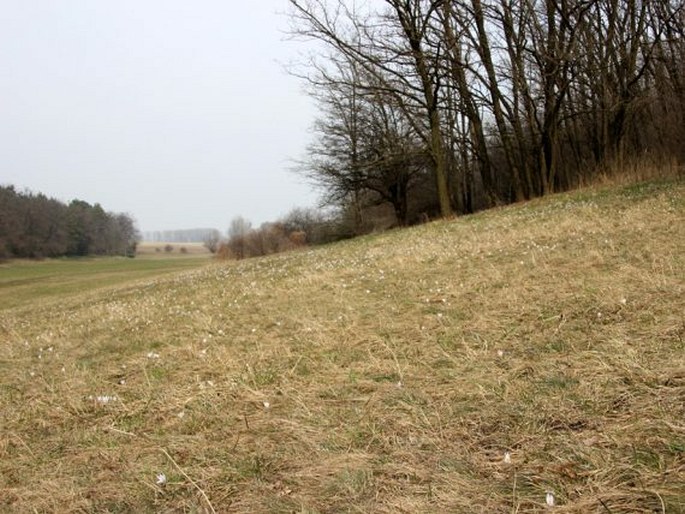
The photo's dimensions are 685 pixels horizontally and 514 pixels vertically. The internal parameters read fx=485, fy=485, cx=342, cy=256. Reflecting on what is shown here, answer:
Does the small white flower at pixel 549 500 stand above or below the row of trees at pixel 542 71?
below

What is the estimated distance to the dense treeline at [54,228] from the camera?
9294 cm

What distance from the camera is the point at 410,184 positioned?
3703 centimetres

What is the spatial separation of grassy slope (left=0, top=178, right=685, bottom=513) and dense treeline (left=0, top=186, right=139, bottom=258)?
335ft

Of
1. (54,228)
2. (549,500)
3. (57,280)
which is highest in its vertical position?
(54,228)

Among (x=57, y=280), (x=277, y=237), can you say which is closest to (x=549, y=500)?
(x=277, y=237)

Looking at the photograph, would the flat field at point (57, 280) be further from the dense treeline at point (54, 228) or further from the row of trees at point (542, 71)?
the row of trees at point (542, 71)

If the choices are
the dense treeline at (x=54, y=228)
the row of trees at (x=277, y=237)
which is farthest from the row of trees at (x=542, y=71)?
the dense treeline at (x=54, y=228)

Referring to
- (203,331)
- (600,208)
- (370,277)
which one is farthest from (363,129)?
(203,331)

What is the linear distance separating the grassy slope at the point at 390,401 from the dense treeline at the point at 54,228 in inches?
4026

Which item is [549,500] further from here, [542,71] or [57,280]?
[57,280]

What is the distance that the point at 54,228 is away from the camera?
103875 mm

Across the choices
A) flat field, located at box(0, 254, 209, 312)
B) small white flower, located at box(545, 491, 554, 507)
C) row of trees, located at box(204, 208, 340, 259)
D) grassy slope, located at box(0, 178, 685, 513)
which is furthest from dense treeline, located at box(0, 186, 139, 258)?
small white flower, located at box(545, 491, 554, 507)

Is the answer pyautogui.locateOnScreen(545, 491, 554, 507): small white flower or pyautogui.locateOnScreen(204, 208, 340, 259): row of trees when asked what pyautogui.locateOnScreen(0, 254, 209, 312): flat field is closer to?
pyautogui.locateOnScreen(204, 208, 340, 259): row of trees

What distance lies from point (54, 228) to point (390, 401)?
388ft
